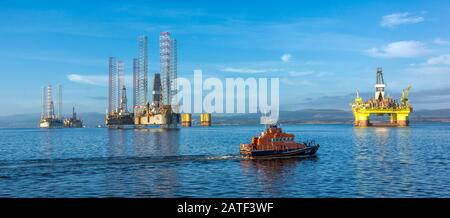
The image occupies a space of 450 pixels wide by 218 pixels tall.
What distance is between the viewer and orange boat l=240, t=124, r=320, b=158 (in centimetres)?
6400

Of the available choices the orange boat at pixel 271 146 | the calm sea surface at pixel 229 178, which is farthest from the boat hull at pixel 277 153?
the calm sea surface at pixel 229 178

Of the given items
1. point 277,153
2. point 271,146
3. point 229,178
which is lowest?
point 229,178

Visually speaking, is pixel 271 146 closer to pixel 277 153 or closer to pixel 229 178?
pixel 277 153

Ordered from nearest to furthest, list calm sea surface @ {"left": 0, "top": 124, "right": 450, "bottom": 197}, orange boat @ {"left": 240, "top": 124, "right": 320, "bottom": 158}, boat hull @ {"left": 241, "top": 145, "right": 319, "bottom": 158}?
calm sea surface @ {"left": 0, "top": 124, "right": 450, "bottom": 197}
boat hull @ {"left": 241, "top": 145, "right": 319, "bottom": 158}
orange boat @ {"left": 240, "top": 124, "right": 320, "bottom": 158}

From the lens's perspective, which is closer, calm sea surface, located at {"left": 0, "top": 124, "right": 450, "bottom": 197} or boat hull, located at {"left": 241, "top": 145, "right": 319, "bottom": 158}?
calm sea surface, located at {"left": 0, "top": 124, "right": 450, "bottom": 197}

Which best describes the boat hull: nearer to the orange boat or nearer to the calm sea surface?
the orange boat

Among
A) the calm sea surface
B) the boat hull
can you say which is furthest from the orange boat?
the calm sea surface

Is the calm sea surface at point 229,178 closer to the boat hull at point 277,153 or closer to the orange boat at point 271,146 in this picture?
the boat hull at point 277,153

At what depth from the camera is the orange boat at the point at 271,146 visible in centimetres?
6400

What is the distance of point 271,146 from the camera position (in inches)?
2552

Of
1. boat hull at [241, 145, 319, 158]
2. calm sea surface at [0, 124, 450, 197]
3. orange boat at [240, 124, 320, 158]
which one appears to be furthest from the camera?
orange boat at [240, 124, 320, 158]

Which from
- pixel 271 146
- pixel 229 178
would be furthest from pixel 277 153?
pixel 229 178
